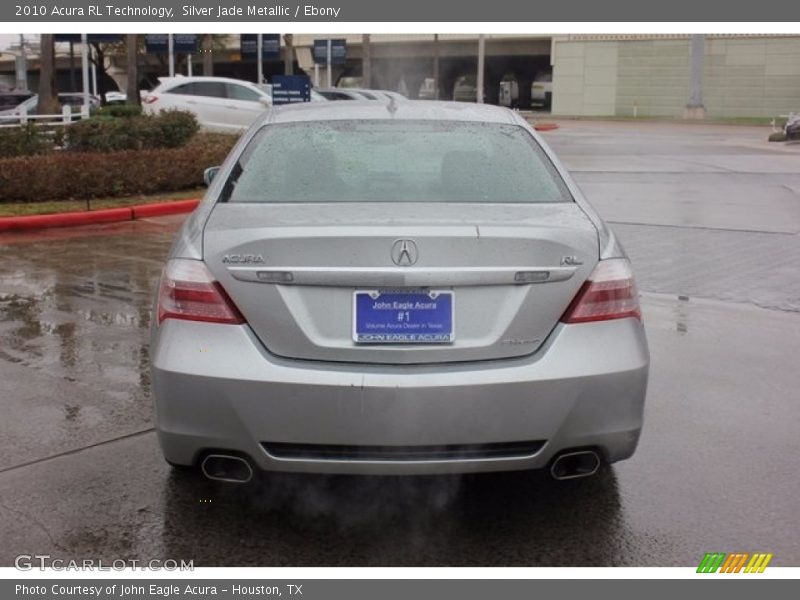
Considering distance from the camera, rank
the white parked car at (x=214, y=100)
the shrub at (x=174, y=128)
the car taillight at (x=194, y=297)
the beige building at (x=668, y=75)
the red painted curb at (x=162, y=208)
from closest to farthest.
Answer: the car taillight at (x=194, y=297)
the red painted curb at (x=162, y=208)
the shrub at (x=174, y=128)
the white parked car at (x=214, y=100)
the beige building at (x=668, y=75)

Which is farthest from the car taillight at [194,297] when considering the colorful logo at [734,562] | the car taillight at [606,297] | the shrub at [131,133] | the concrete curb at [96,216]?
the shrub at [131,133]

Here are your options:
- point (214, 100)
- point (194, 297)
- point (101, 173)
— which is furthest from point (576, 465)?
point (214, 100)

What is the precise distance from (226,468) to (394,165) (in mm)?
1549

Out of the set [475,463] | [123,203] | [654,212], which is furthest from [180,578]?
[654,212]

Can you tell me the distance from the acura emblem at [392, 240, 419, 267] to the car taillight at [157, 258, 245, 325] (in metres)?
0.58

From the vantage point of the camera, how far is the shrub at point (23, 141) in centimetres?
1316

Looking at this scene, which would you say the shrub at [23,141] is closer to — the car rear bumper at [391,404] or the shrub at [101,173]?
the shrub at [101,173]

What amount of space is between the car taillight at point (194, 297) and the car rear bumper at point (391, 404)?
4 centimetres

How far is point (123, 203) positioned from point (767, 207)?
8.76 metres

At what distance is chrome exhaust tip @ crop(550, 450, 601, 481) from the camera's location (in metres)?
3.57

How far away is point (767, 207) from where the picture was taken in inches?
550

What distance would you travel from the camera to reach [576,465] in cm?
362

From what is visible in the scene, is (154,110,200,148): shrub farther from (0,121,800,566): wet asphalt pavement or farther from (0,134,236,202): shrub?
(0,121,800,566): wet asphalt pavement

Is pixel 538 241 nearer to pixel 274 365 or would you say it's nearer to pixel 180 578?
pixel 274 365
